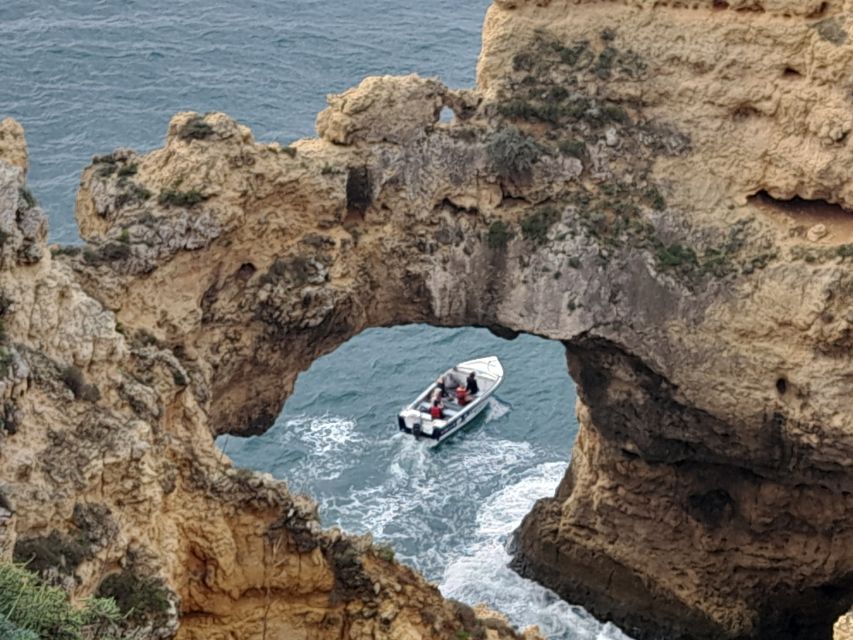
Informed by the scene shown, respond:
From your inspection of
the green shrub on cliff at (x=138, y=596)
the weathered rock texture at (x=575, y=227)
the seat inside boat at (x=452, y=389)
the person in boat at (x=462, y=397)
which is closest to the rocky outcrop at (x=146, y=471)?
the green shrub on cliff at (x=138, y=596)

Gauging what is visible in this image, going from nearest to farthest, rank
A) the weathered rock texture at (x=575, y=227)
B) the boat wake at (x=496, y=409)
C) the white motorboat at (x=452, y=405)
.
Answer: the weathered rock texture at (x=575, y=227), the white motorboat at (x=452, y=405), the boat wake at (x=496, y=409)

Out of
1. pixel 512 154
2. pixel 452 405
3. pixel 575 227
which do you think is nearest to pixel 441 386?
pixel 452 405

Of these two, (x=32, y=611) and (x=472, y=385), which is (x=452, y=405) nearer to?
(x=472, y=385)

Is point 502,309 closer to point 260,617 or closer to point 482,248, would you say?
point 482,248

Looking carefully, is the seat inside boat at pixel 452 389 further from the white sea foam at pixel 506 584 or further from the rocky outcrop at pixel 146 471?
the rocky outcrop at pixel 146 471

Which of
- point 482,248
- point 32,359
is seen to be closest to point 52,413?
point 32,359

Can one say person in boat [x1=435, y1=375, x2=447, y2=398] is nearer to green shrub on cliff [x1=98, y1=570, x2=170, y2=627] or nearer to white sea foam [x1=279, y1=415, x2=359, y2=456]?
white sea foam [x1=279, y1=415, x2=359, y2=456]
